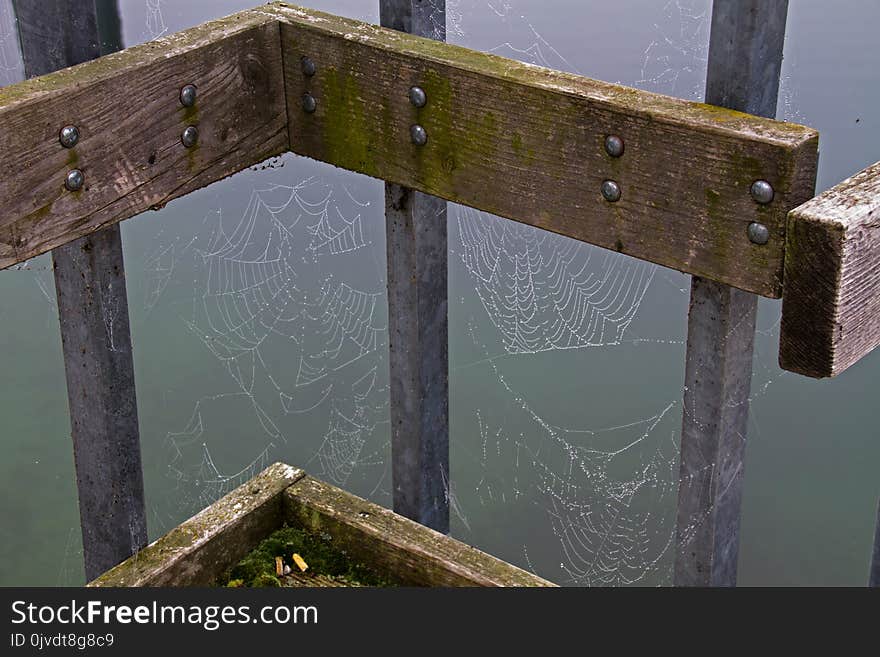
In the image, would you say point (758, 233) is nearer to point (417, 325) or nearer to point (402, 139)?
point (402, 139)

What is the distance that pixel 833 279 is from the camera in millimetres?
2119

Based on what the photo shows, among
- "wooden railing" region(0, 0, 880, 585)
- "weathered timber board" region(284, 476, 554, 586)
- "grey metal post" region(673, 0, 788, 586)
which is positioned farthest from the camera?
"weathered timber board" region(284, 476, 554, 586)

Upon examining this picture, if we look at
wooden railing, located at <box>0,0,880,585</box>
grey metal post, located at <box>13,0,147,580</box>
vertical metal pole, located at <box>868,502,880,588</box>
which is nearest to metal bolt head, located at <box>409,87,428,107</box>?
wooden railing, located at <box>0,0,880,585</box>

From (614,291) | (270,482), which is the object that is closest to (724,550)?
(270,482)

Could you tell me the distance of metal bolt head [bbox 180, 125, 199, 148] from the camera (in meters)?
2.84

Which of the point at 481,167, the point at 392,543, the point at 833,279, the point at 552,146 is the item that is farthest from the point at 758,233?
the point at 392,543

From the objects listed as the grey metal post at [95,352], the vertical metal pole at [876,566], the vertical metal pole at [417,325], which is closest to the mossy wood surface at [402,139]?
the vertical metal pole at [417,325]

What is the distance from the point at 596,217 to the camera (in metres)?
2.60

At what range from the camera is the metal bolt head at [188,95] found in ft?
9.21

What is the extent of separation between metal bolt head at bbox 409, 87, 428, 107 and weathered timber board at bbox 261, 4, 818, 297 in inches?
0.5

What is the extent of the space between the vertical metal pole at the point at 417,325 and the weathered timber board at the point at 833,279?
0.94 m

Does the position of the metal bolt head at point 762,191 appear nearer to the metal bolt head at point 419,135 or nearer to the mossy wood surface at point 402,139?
the mossy wood surface at point 402,139

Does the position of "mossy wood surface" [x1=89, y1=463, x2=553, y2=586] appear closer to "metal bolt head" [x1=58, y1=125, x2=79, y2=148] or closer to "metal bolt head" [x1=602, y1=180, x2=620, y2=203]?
"metal bolt head" [x1=602, y1=180, x2=620, y2=203]

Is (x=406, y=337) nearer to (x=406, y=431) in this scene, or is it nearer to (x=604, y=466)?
(x=406, y=431)
